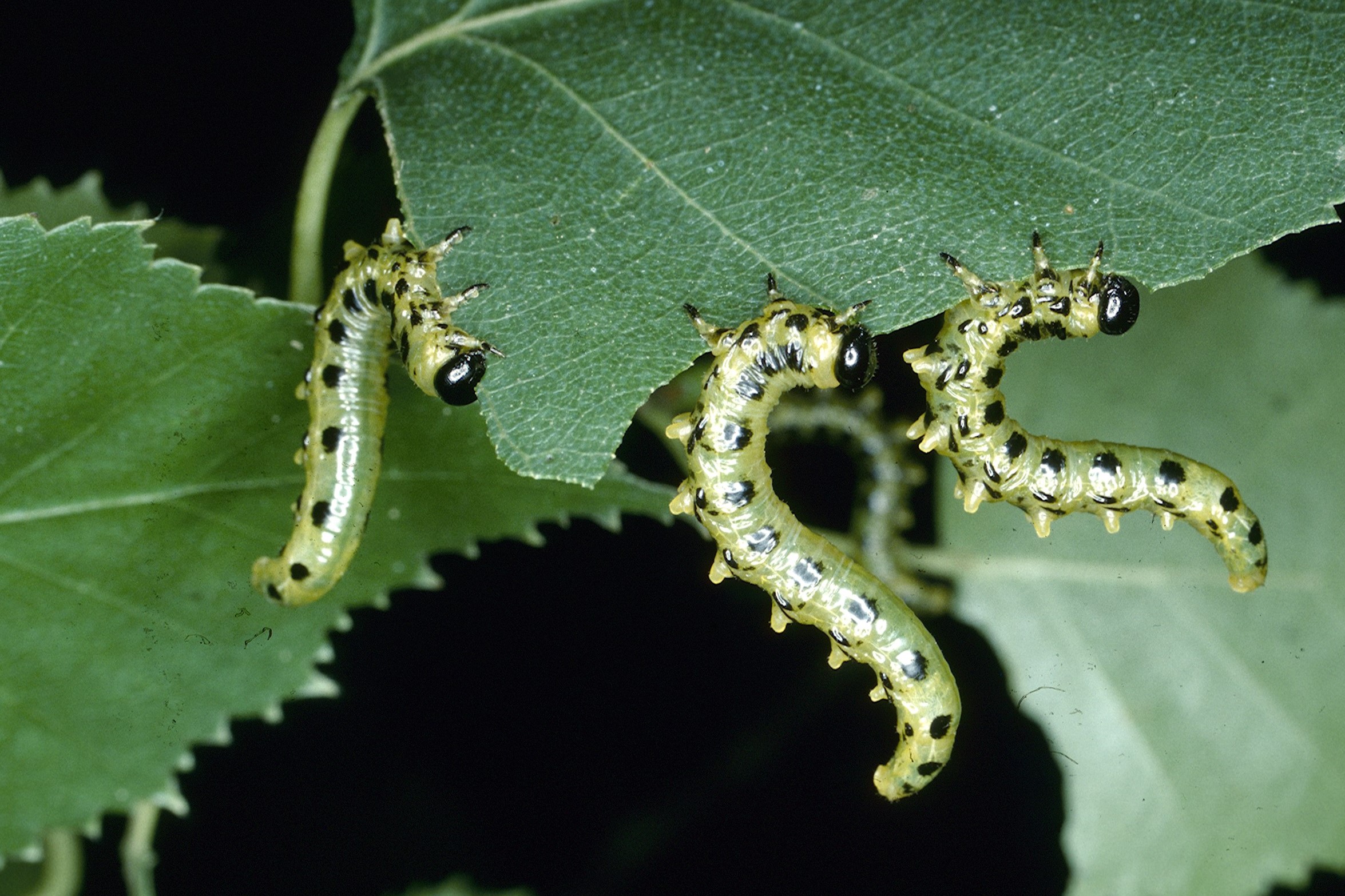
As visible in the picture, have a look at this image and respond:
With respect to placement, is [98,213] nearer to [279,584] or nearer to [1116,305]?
[279,584]

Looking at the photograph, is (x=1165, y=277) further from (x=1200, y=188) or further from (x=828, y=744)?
(x=828, y=744)

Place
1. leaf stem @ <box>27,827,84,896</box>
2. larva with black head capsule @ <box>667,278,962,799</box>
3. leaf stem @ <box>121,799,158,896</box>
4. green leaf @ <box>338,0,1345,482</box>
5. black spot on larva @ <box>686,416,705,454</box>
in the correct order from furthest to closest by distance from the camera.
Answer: leaf stem @ <box>27,827,84,896</box>
leaf stem @ <box>121,799,158,896</box>
black spot on larva @ <box>686,416,705,454</box>
larva with black head capsule @ <box>667,278,962,799</box>
green leaf @ <box>338,0,1345,482</box>

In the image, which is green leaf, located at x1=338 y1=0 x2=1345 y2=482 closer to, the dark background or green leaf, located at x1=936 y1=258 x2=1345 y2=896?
the dark background

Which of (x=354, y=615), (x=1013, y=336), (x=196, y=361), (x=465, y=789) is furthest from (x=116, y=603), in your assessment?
(x=1013, y=336)

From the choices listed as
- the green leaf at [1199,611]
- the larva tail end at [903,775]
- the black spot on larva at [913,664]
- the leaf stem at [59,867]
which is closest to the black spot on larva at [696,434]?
the black spot on larva at [913,664]

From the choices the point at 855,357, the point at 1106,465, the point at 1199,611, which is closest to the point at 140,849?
the point at 855,357

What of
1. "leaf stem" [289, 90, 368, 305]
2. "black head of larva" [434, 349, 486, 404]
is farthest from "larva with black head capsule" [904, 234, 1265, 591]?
"leaf stem" [289, 90, 368, 305]
